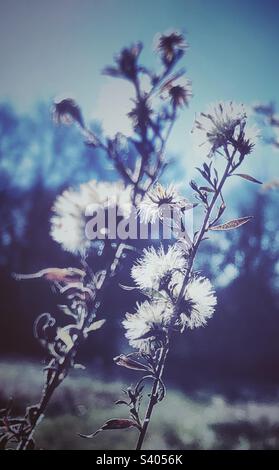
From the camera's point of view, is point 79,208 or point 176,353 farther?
point 176,353

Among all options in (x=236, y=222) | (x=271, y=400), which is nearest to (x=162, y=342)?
(x=236, y=222)

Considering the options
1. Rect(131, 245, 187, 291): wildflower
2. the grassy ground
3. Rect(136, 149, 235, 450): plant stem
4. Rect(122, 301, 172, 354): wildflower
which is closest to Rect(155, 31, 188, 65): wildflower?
Rect(136, 149, 235, 450): plant stem

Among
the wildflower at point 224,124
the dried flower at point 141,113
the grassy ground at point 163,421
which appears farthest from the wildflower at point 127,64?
the grassy ground at point 163,421

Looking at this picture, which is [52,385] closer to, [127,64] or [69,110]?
[69,110]

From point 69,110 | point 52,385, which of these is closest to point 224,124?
point 69,110

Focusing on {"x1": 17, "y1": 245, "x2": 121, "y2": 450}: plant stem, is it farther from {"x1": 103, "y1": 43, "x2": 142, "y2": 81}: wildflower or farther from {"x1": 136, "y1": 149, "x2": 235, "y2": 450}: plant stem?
{"x1": 103, "y1": 43, "x2": 142, "y2": 81}: wildflower

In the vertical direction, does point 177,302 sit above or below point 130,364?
above

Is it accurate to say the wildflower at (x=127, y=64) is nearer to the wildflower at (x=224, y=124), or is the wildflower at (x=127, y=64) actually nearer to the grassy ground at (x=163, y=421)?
the wildflower at (x=224, y=124)
